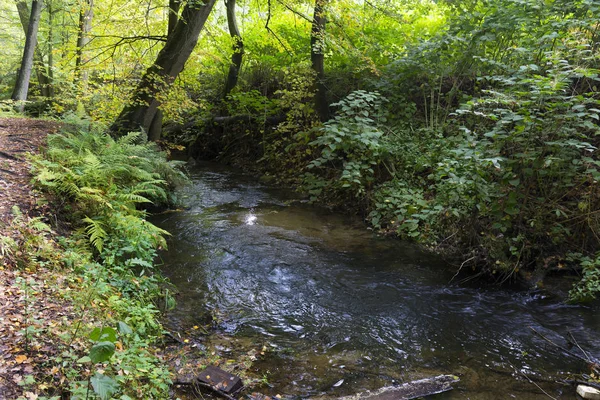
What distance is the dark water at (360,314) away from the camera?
149 inches

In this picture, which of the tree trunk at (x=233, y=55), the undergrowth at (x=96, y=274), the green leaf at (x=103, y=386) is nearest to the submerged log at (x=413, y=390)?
the undergrowth at (x=96, y=274)

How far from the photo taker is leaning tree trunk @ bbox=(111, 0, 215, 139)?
9.07 meters

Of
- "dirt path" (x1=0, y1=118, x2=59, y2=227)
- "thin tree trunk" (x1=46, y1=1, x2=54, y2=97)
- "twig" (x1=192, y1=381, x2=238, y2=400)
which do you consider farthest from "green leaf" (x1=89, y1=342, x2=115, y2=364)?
"thin tree trunk" (x1=46, y1=1, x2=54, y2=97)

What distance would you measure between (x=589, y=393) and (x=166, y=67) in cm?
949

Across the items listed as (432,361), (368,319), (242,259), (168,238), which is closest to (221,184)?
(168,238)

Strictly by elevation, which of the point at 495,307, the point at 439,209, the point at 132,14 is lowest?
the point at 495,307

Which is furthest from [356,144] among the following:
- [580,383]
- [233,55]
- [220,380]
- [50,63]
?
[50,63]

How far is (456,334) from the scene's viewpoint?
450 cm

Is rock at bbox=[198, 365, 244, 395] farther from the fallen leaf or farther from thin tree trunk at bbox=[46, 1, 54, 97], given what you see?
thin tree trunk at bbox=[46, 1, 54, 97]

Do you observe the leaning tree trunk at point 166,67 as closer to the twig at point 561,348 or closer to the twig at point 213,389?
the twig at point 213,389

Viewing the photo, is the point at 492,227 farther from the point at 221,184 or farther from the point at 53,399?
the point at 221,184

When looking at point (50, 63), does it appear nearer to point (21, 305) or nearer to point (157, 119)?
point (157, 119)

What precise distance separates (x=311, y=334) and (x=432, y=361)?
1.29m

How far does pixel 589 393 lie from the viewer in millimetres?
3383
